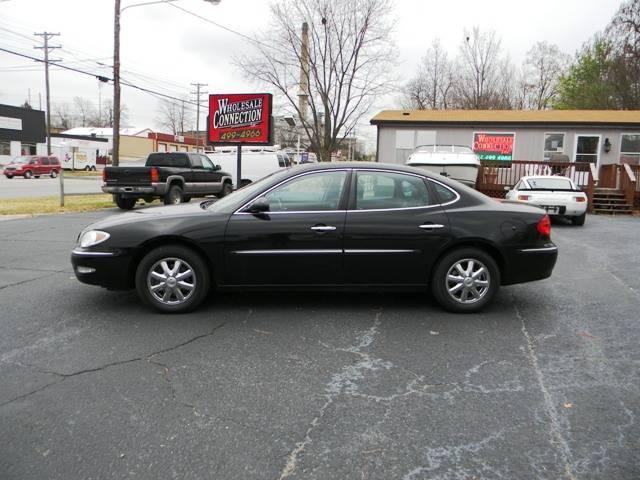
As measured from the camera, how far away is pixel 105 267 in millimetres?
4957

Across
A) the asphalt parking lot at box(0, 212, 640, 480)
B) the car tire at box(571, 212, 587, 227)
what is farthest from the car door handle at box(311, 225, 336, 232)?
the car tire at box(571, 212, 587, 227)

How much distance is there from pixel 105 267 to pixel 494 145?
63.5 feet

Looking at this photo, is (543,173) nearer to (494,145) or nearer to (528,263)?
(494,145)

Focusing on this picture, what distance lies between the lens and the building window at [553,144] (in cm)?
2084

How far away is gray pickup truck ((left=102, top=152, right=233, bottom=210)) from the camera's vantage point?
1484 cm

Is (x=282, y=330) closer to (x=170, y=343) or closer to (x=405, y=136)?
(x=170, y=343)

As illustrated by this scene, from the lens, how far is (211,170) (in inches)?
693

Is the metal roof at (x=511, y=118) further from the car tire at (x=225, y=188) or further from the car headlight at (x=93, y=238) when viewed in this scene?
the car headlight at (x=93, y=238)

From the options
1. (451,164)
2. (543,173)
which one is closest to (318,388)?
(451,164)

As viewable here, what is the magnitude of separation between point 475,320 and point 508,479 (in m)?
2.60

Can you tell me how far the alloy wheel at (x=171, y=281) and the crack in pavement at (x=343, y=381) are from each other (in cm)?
175

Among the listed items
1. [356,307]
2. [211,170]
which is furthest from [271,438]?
[211,170]

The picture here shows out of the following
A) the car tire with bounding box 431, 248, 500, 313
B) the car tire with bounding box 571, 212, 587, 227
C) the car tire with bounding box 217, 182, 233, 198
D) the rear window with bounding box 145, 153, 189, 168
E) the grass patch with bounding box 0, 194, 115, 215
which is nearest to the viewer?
the car tire with bounding box 431, 248, 500, 313

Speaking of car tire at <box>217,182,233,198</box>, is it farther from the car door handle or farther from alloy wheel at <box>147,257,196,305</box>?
the car door handle
